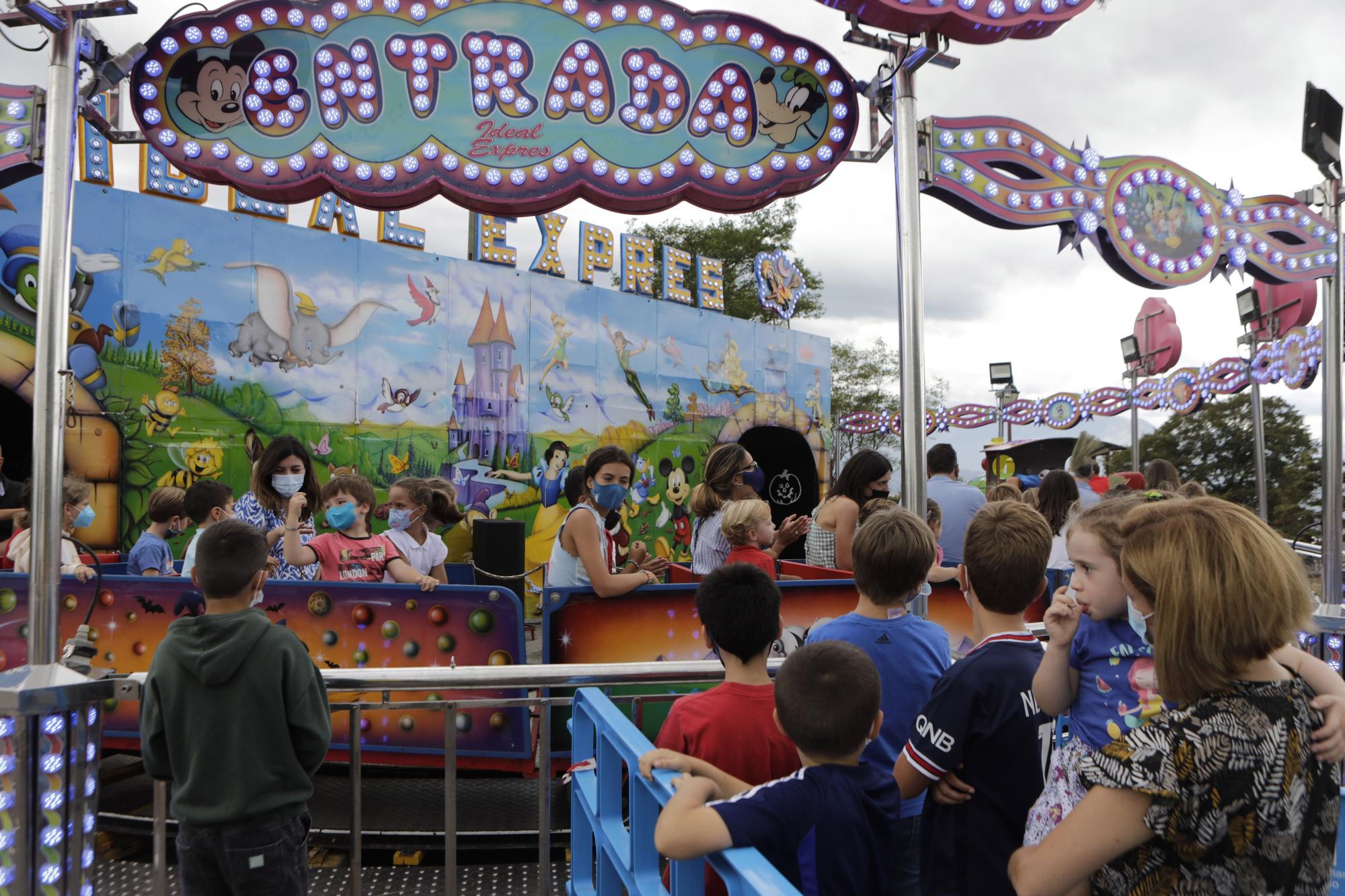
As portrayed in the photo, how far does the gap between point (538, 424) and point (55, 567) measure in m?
11.1

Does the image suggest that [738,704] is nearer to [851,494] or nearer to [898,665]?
[898,665]

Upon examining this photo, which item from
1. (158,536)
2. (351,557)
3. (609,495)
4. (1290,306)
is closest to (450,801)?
(609,495)

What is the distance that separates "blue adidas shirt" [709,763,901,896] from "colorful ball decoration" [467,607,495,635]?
3229mm

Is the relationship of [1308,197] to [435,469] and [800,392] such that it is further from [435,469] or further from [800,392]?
[800,392]

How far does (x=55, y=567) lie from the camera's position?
3053 millimetres

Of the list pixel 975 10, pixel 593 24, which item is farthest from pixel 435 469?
pixel 975 10

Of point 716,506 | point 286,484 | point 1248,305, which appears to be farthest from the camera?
point 1248,305

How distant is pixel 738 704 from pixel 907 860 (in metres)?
0.63

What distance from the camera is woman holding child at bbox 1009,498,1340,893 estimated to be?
4.43ft

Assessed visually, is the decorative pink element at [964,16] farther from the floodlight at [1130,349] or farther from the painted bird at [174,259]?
the floodlight at [1130,349]

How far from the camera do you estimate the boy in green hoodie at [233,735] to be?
96.6 inches

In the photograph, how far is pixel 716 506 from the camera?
5273mm

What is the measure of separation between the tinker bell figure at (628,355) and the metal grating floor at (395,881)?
39.1 feet

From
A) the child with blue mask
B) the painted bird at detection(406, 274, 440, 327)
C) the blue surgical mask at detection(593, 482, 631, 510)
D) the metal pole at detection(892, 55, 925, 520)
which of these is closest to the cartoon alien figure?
the painted bird at detection(406, 274, 440, 327)
